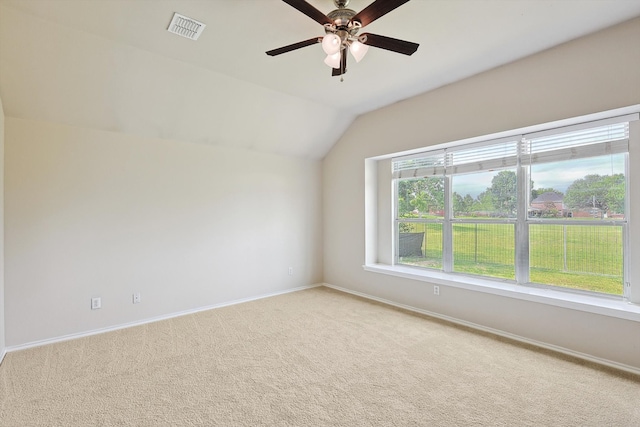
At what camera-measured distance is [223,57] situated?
294 centimetres

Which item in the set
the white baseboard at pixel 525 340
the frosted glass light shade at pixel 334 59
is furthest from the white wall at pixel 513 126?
the frosted glass light shade at pixel 334 59

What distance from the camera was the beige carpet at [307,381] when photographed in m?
1.97

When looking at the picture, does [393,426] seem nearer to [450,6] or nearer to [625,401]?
[625,401]

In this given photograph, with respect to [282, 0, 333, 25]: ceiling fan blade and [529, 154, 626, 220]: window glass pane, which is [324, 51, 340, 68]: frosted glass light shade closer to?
[282, 0, 333, 25]: ceiling fan blade

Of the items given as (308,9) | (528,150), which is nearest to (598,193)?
(528,150)

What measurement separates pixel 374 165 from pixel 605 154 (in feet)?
8.96

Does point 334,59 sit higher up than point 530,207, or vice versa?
point 334,59

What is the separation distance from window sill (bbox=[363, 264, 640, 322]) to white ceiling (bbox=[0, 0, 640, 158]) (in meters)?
2.38

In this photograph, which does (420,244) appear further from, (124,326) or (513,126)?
(124,326)

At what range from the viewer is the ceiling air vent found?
2.33m

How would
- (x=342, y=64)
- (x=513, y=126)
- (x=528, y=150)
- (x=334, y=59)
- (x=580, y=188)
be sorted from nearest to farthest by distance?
(x=334, y=59)
(x=342, y=64)
(x=580, y=188)
(x=513, y=126)
(x=528, y=150)

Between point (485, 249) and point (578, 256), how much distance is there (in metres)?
0.88

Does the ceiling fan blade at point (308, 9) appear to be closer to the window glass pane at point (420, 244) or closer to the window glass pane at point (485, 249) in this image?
the window glass pane at point (485, 249)

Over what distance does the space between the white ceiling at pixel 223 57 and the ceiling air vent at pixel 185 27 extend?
0.05 metres
